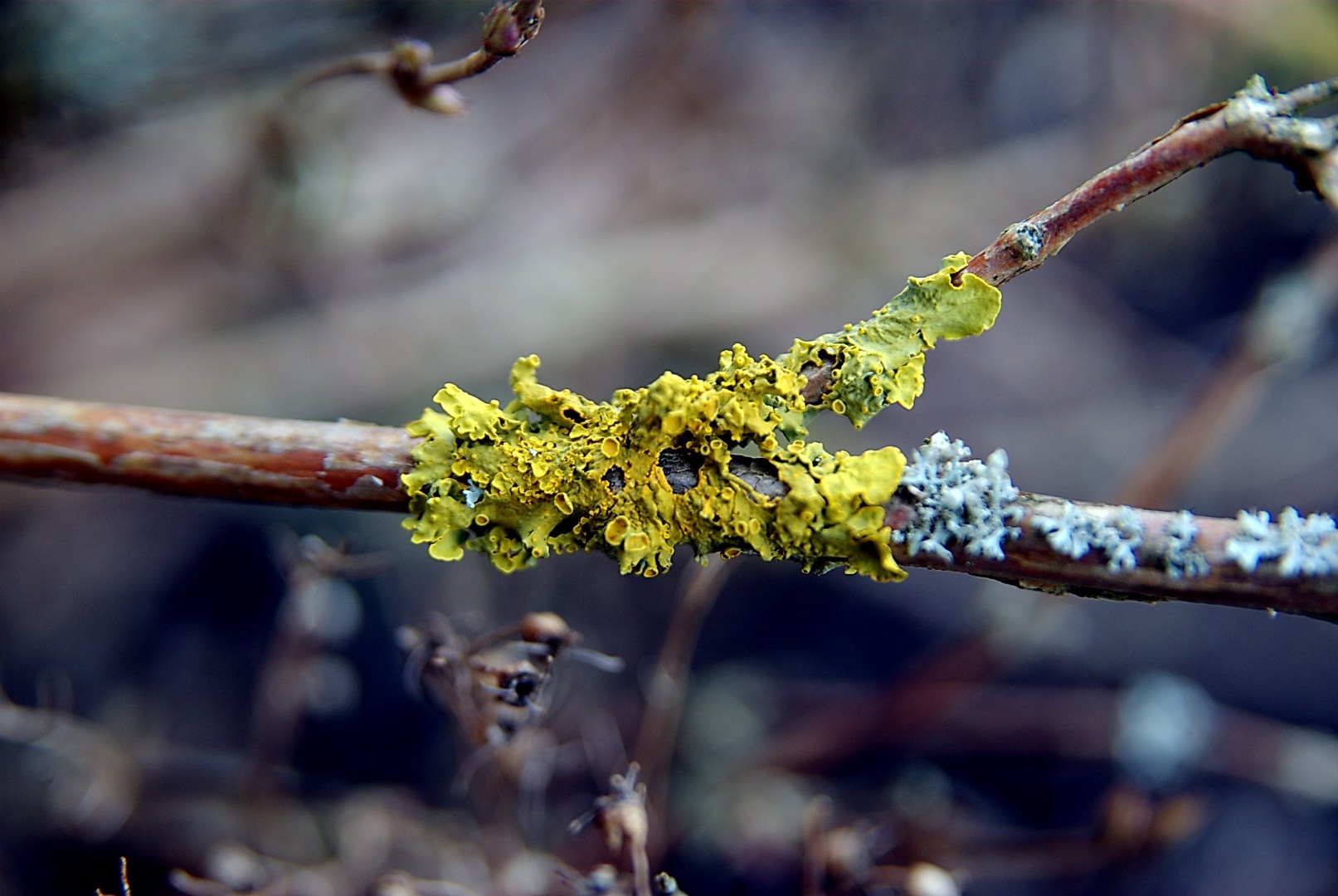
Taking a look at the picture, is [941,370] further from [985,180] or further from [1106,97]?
[1106,97]

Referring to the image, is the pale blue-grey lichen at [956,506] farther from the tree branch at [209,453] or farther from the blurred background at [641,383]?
the blurred background at [641,383]

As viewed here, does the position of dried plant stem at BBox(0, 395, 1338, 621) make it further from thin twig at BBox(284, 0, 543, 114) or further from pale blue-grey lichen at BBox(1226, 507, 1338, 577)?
thin twig at BBox(284, 0, 543, 114)

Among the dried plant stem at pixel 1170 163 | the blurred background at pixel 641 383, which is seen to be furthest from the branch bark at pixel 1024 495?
the blurred background at pixel 641 383

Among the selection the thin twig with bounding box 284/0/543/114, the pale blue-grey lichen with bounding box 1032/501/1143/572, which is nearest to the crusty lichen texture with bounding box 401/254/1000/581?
the pale blue-grey lichen with bounding box 1032/501/1143/572

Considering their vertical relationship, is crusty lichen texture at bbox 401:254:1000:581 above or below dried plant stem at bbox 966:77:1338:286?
below

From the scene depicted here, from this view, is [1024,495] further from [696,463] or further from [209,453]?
[209,453]

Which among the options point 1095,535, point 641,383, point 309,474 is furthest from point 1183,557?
point 641,383

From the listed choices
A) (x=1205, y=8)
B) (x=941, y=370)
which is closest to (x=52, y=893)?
(x=941, y=370)
